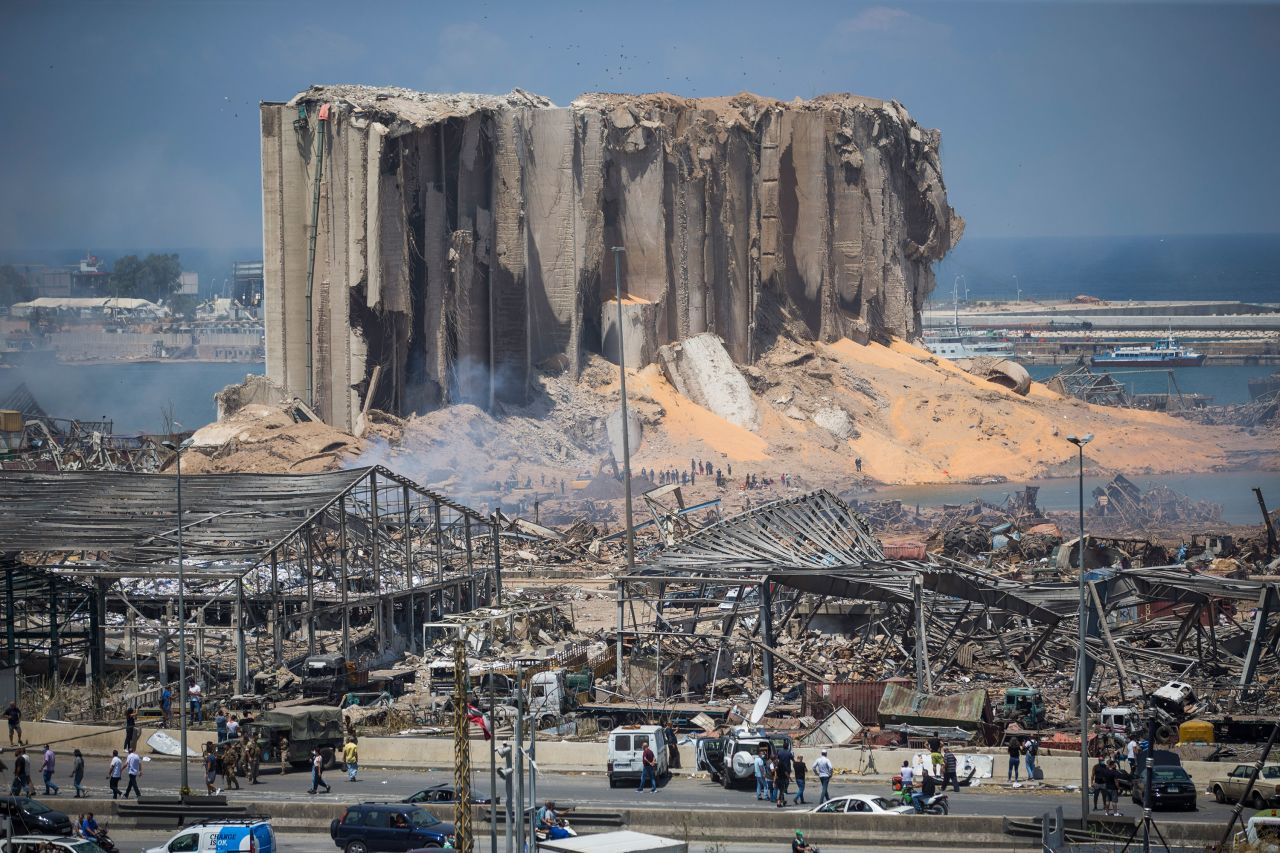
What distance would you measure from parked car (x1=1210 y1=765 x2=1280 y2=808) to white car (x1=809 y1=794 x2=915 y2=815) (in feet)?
15.9

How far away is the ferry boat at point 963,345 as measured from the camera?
515ft

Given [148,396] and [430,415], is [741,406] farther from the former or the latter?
[148,396]

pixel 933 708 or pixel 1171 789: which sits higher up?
pixel 933 708

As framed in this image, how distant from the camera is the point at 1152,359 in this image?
164m

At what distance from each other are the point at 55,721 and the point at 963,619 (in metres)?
17.0

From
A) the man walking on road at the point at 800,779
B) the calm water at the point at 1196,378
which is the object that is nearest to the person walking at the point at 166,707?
the man walking on road at the point at 800,779

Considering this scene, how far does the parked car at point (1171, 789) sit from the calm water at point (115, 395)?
92974 mm

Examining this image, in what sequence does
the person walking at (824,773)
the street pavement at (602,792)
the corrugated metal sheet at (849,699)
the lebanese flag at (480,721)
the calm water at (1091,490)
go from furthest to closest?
the calm water at (1091,490) < the corrugated metal sheet at (849,699) < the lebanese flag at (480,721) < the person walking at (824,773) < the street pavement at (602,792)

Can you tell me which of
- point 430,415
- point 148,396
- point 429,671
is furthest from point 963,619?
point 148,396

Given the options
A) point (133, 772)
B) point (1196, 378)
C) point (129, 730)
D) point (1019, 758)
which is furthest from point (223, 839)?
point (1196, 378)

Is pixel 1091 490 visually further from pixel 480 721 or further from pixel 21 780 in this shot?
pixel 21 780

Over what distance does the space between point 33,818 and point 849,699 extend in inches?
558

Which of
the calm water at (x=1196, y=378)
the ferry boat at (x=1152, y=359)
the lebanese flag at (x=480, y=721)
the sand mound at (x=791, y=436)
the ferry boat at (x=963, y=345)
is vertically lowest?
the lebanese flag at (x=480, y=721)

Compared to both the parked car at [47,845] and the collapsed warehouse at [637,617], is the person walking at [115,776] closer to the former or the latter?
the parked car at [47,845]
